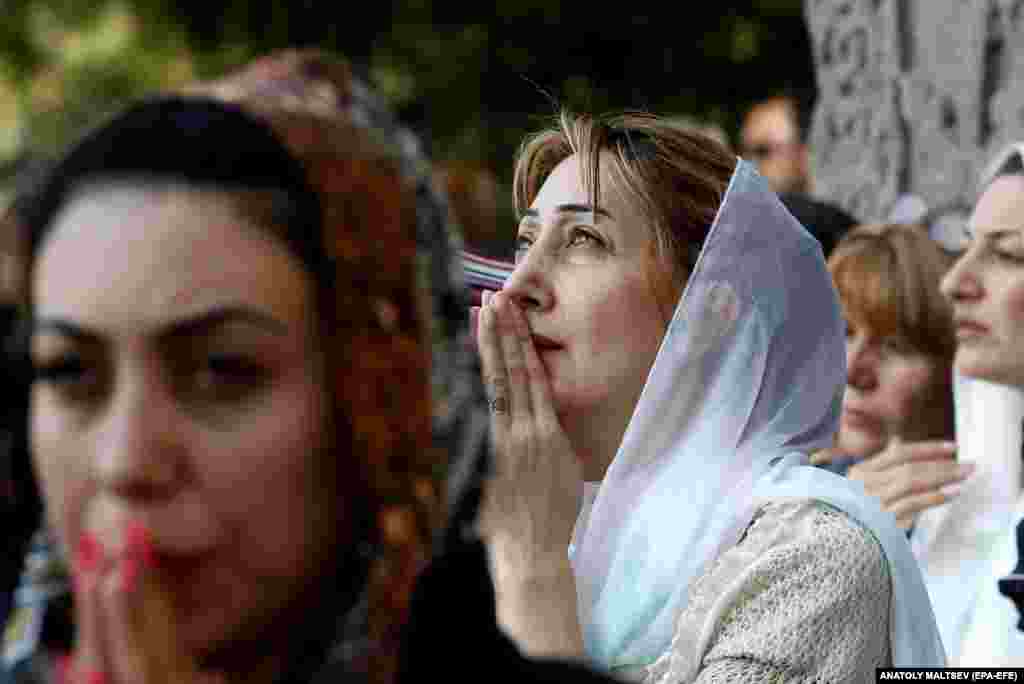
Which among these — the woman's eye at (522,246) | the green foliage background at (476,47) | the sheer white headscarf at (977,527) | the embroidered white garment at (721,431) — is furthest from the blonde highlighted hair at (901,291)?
the green foliage background at (476,47)

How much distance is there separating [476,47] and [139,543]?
24.7 ft

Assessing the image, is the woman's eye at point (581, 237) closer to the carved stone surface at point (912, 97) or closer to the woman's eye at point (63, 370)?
the woman's eye at point (63, 370)

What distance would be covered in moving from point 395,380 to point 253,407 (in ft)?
0.44

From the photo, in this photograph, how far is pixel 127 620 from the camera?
4.01ft

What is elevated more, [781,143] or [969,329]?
[781,143]

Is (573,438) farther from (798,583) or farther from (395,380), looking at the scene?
(395,380)

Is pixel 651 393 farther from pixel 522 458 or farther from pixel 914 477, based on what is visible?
pixel 914 477

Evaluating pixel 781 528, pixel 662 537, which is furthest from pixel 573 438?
pixel 781 528

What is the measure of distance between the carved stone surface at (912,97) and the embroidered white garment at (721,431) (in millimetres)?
2053

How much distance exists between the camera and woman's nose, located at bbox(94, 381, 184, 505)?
1241 mm

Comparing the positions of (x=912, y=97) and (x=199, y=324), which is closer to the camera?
(x=199, y=324)

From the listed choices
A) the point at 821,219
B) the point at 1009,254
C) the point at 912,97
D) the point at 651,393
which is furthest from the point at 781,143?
the point at 651,393

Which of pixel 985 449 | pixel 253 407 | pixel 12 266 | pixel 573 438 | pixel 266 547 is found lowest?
pixel 985 449

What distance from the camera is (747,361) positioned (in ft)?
9.18
